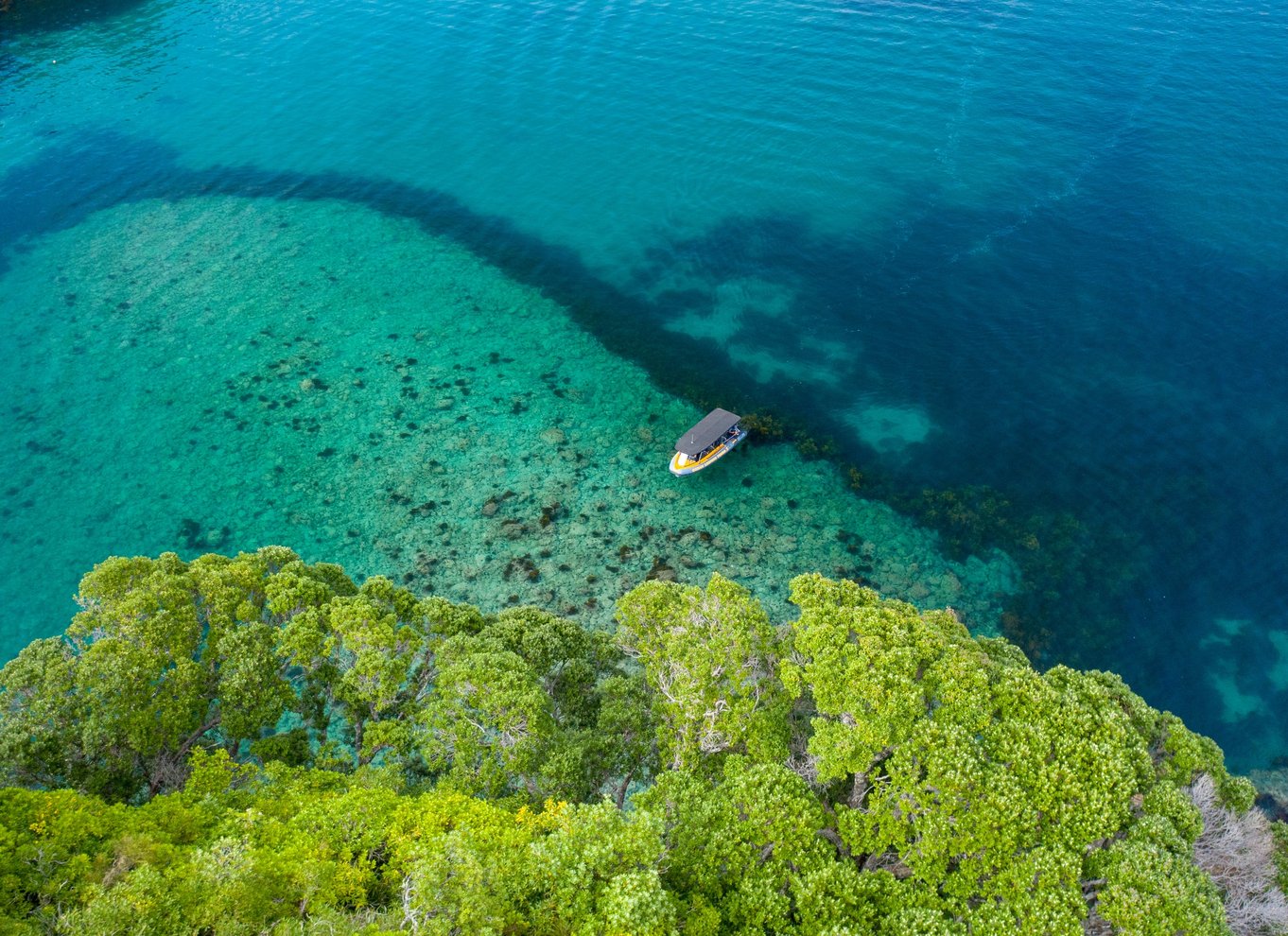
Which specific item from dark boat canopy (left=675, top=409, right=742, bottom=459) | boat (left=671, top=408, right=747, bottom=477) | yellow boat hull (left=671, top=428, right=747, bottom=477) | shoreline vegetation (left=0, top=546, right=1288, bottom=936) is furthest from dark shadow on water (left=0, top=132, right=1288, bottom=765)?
shoreline vegetation (left=0, top=546, right=1288, bottom=936)

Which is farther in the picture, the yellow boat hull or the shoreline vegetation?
the yellow boat hull

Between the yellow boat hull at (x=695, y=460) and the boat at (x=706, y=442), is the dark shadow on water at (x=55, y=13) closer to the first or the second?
the boat at (x=706, y=442)

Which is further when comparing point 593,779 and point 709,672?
point 593,779

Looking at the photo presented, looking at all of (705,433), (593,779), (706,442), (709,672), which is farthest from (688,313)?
(593,779)

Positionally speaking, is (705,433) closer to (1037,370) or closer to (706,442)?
(706,442)

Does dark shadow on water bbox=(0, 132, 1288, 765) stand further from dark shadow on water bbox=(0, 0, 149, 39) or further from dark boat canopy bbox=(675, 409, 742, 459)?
dark shadow on water bbox=(0, 0, 149, 39)

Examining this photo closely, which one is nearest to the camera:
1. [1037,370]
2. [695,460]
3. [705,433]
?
[695,460]

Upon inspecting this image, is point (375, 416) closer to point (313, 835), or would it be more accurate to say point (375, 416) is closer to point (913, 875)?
point (313, 835)
